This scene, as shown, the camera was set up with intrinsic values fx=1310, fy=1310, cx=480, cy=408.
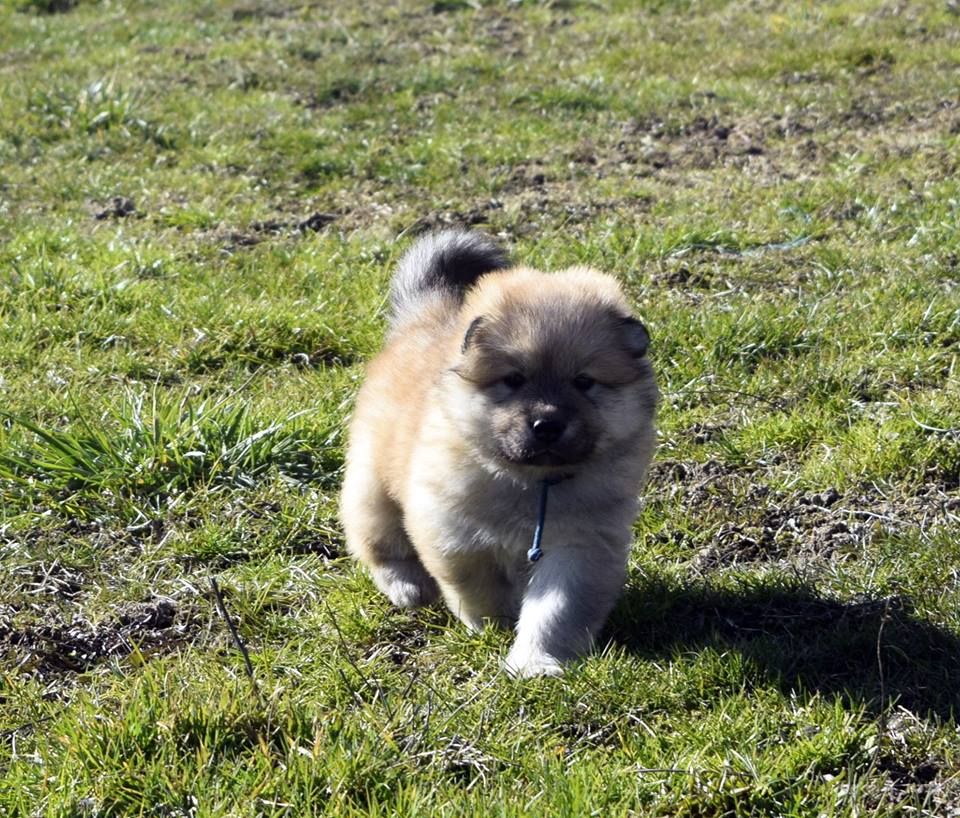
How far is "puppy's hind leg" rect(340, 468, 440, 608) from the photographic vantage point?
12.1 feet

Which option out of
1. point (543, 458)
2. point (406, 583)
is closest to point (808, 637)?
point (543, 458)

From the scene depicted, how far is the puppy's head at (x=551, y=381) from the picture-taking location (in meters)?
3.19

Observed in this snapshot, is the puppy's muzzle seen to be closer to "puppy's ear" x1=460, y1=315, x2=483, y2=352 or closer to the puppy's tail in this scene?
"puppy's ear" x1=460, y1=315, x2=483, y2=352

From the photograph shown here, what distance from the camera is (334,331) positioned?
5.17 meters

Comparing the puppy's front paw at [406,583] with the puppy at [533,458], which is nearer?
the puppy at [533,458]

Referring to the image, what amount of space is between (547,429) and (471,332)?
37 centimetres

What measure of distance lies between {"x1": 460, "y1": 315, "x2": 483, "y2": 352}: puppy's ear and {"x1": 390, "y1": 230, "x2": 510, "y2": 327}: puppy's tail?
0.78 meters

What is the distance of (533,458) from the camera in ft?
10.4

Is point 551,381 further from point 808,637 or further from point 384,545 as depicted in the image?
point 808,637

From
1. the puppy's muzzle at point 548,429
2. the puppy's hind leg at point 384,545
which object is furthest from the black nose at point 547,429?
the puppy's hind leg at point 384,545

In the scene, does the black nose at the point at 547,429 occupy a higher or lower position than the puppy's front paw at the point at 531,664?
higher

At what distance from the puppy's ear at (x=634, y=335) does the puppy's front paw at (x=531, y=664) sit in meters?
0.80

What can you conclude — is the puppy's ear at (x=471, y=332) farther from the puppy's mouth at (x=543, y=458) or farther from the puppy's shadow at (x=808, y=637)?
the puppy's shadow at (x=808, y=637)

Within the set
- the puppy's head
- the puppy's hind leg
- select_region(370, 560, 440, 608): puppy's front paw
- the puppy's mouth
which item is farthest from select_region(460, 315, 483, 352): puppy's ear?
select_region(370, 560, 440, 608): puppy's front paw
